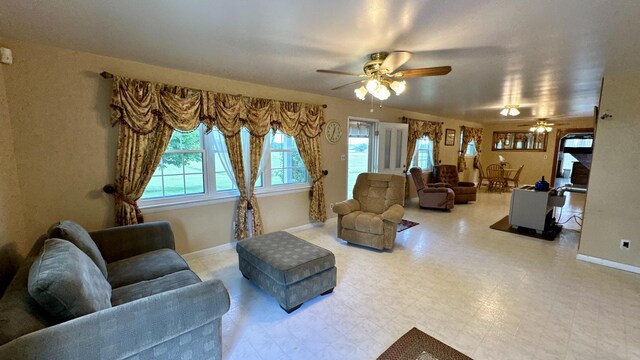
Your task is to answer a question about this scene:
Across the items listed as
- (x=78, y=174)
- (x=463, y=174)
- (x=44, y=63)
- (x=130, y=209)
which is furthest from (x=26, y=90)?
(x=463, y=174)

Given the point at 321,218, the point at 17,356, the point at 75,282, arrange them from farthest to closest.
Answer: the point at 321,218
the point at 75,282
the point at 17,356

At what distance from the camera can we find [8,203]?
2.07 metres

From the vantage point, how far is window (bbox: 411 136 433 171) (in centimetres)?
683

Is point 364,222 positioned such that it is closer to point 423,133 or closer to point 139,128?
point 139,128

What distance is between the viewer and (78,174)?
2.53 metres

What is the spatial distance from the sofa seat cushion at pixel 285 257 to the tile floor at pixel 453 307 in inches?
13.2

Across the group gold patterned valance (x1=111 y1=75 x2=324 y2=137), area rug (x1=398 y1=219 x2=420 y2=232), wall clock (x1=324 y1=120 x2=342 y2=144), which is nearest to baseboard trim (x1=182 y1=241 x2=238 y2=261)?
gold patterned valance (x1=111 y1=75 x2=324 y2=137)

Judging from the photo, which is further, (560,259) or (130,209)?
(560,259)

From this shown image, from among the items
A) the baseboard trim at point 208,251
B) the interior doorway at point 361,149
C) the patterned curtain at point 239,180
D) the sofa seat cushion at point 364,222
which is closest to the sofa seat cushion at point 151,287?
the baseboard trim at point 208,251

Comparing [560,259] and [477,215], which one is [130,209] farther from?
[477,215]

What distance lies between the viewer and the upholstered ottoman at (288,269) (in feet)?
7.24

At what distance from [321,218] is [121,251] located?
2776 mm

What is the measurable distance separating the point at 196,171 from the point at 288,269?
6.26 ft

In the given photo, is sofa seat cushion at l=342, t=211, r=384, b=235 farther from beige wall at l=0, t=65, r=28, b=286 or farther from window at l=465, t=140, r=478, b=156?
window at l=465, t=140, r=478, b=156
